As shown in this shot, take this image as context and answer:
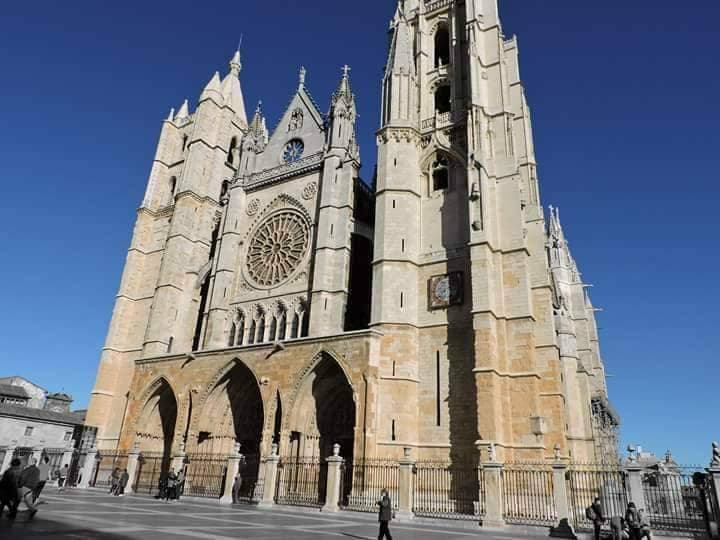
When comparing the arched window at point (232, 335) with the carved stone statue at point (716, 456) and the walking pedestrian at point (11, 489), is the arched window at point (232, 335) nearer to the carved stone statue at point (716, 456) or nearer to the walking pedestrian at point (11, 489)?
the walking pedestrian at point (11, 489)

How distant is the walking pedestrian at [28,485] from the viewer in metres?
7.95

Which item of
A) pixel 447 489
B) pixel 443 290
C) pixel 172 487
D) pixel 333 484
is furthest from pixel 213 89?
pixel 447 489

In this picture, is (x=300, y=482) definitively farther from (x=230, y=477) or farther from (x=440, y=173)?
(x=440, y=173)

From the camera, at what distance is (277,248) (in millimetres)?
23938

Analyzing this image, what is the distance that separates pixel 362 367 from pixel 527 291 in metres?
6.27

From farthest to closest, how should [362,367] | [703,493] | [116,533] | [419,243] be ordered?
[419,243] → [362,367] → [703,493] → [116,533]

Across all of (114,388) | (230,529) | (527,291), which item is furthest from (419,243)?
(114,388)

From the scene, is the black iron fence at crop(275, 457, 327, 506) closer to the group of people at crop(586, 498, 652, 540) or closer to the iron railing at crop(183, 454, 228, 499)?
the iron railing at crop(183, 454, 228, 499)

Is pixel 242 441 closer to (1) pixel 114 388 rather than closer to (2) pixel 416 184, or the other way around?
(1) pixel 114 388

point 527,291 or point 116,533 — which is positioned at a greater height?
point 527,291

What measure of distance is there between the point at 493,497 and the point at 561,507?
1.54 metres

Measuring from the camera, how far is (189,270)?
89.0 feet

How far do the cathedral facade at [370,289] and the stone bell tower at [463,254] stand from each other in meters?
0.07

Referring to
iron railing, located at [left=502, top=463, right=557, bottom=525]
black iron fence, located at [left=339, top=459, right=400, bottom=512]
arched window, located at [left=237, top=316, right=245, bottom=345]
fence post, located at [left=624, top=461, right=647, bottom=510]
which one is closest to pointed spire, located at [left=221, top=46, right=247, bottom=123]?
arched window, located at [left=237, top=316, right=245, bottom=345]
